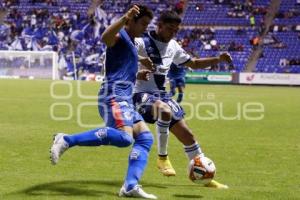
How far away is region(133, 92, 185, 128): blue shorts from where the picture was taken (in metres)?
7.94

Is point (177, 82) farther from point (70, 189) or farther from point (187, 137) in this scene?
point (70, 189)

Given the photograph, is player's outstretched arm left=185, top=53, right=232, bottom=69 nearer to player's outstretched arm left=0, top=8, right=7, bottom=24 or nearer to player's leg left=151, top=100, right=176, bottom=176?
player's leg left=151, top=100, right=176, bottom=176

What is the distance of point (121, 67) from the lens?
6.86 m

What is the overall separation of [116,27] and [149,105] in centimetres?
179

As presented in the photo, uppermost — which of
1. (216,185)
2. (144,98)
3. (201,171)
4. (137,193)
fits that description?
(144,98)

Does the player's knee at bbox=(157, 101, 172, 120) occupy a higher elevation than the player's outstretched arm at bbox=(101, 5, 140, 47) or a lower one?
lower

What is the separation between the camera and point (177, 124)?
316 inches

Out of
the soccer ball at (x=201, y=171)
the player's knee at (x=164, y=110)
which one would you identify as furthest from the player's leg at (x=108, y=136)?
the soccer ball at (x=201, y=171)

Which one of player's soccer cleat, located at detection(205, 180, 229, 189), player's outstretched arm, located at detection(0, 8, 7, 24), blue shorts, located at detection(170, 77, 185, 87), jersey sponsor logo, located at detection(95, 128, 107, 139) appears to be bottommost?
player's outstretched arm, located at detection(0, 8, 7, 24)

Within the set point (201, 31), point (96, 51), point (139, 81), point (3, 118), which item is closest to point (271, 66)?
point (201, 31)

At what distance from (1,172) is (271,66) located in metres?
41.1

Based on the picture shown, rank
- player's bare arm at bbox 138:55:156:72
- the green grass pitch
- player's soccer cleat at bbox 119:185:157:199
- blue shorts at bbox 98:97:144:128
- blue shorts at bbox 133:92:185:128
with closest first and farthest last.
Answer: player's soccer cleat at bbox 119:185:157:199 < blue shorts at bbox 98:97:144:128 < the green grass pitch < player's bare arm at bbox 138:55:156:72 < blue shorts at bbox 133:92:185:128

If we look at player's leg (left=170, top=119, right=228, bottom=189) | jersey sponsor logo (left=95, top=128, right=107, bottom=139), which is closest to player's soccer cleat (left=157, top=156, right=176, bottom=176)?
player's leg (left=170, top=119, right=228, bottom=189)

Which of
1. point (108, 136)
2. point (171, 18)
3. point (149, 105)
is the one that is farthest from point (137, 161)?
point (171, 18)
